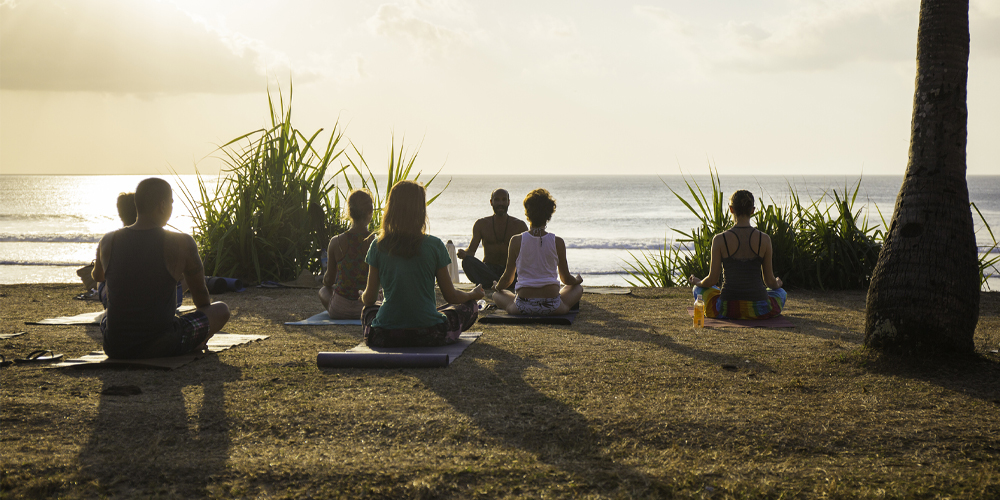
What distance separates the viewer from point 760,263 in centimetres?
609

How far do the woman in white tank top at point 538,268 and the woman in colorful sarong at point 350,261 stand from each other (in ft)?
3.97

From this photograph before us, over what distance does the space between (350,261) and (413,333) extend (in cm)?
161

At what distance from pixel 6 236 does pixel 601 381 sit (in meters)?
30.6

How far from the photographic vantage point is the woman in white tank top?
5.92 m

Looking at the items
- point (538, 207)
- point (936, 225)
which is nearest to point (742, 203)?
point (538, 207)

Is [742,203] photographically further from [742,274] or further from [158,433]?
[158,433]

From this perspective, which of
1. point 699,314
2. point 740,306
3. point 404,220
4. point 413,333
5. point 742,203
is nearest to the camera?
point 404,220

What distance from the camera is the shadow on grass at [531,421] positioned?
8.49ft

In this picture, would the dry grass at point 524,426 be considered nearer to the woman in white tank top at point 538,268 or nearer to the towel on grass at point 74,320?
the towel on grass at point 74,320

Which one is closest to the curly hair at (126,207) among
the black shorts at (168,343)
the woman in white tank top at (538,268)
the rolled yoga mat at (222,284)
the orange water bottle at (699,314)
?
the black shorts at (168,343)

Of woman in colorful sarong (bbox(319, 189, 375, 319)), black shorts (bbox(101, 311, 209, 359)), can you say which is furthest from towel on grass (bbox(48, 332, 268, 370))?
woman in colorful sarong (bbox(319, 189, 375, 319))

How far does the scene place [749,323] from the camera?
599 centimetres

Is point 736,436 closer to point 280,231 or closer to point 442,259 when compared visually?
point 442,259

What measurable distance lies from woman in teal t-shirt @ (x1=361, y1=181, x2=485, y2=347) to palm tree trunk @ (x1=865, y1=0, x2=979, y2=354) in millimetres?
2500
